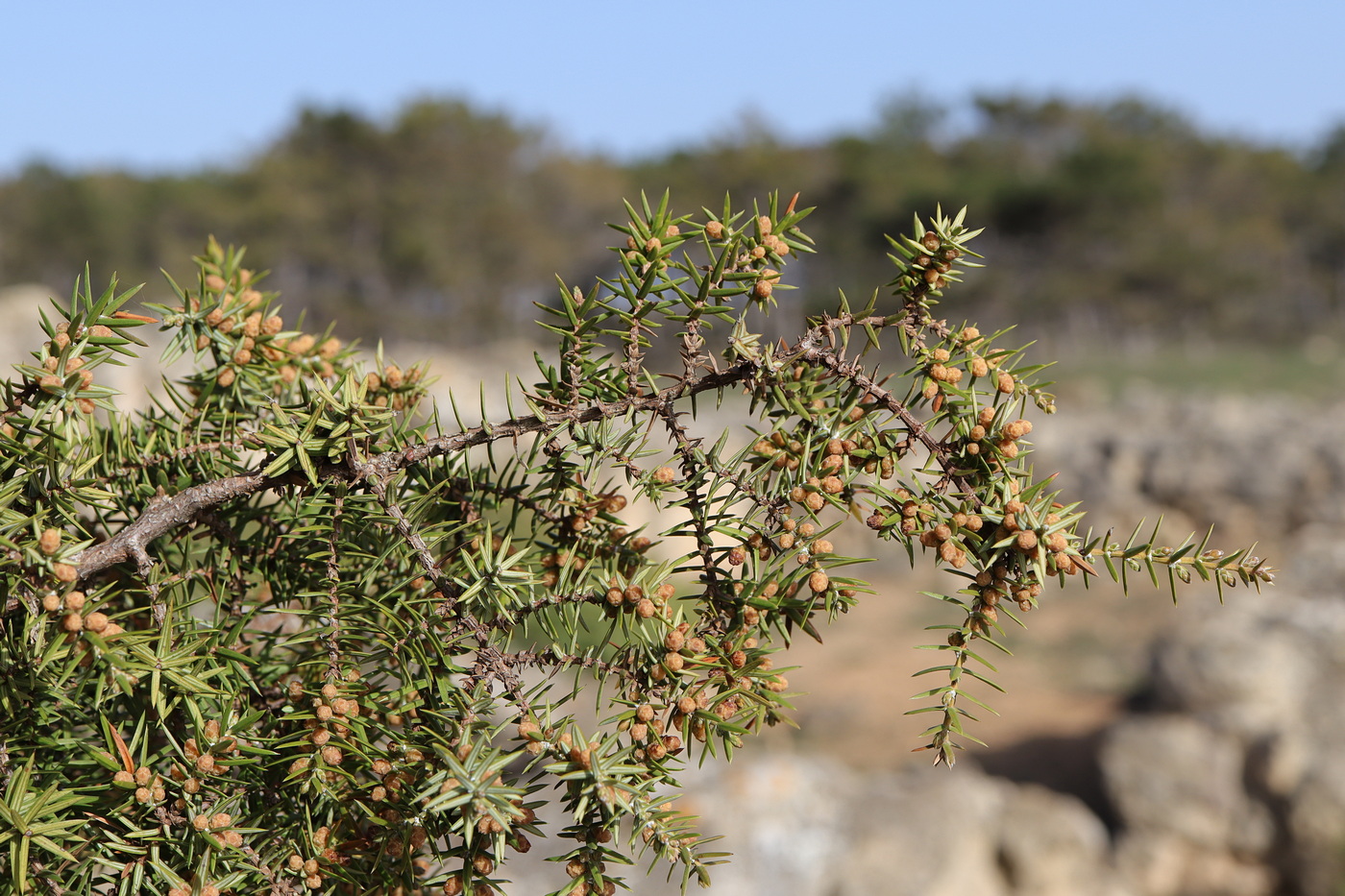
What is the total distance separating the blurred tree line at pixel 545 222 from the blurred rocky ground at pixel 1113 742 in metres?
15.5

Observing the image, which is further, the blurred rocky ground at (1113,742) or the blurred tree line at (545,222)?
the blurred tree line at (545,222)

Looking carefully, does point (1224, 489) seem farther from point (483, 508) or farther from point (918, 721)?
point (483, 508)

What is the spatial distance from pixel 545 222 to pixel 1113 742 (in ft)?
101

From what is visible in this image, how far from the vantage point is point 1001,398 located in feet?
2.69

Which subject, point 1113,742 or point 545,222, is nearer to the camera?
point 1113,742

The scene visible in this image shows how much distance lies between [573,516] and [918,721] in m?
9.53

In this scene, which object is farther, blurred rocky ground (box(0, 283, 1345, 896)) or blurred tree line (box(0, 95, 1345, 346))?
blurred tree line (box(0, 95, 1345, 346))

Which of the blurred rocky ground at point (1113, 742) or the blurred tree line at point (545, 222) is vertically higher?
the blurred tree line at point (545, 222)

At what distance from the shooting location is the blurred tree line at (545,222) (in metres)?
31.2

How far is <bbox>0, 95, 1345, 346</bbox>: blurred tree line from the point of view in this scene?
31234 mm

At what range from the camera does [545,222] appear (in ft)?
114

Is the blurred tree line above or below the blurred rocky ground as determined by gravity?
above

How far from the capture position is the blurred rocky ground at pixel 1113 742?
4602mm

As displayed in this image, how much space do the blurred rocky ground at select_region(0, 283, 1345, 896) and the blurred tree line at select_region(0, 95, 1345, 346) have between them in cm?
1555
